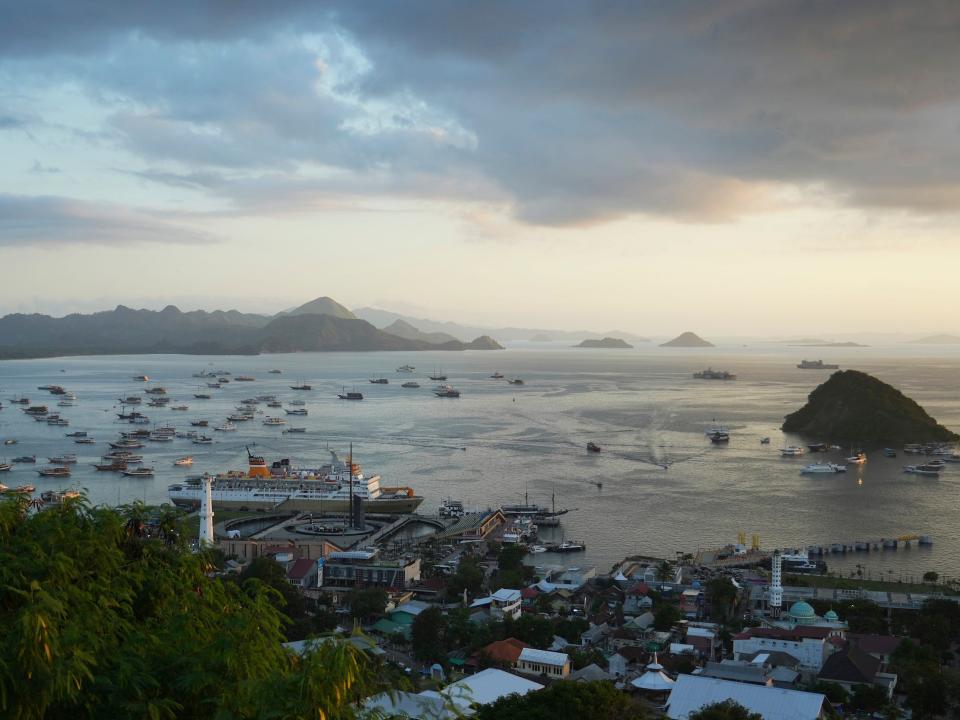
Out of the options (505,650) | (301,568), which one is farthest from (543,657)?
(301,568)

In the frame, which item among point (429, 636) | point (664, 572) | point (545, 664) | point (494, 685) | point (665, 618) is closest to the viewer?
point (494, 685)

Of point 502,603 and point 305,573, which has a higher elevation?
point 502,603

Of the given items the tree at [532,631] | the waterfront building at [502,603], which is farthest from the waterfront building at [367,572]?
the tree at [532,631]

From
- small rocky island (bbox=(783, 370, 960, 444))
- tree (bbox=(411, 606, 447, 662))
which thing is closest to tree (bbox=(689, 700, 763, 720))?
tree (bbox=(411, 606, 447, 662))

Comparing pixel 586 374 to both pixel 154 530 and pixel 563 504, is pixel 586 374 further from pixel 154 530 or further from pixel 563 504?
pixel 154 530

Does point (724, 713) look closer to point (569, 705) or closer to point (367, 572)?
point (569, 705)

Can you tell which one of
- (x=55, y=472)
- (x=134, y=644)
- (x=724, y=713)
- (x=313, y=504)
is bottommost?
(x=313, y=504)
